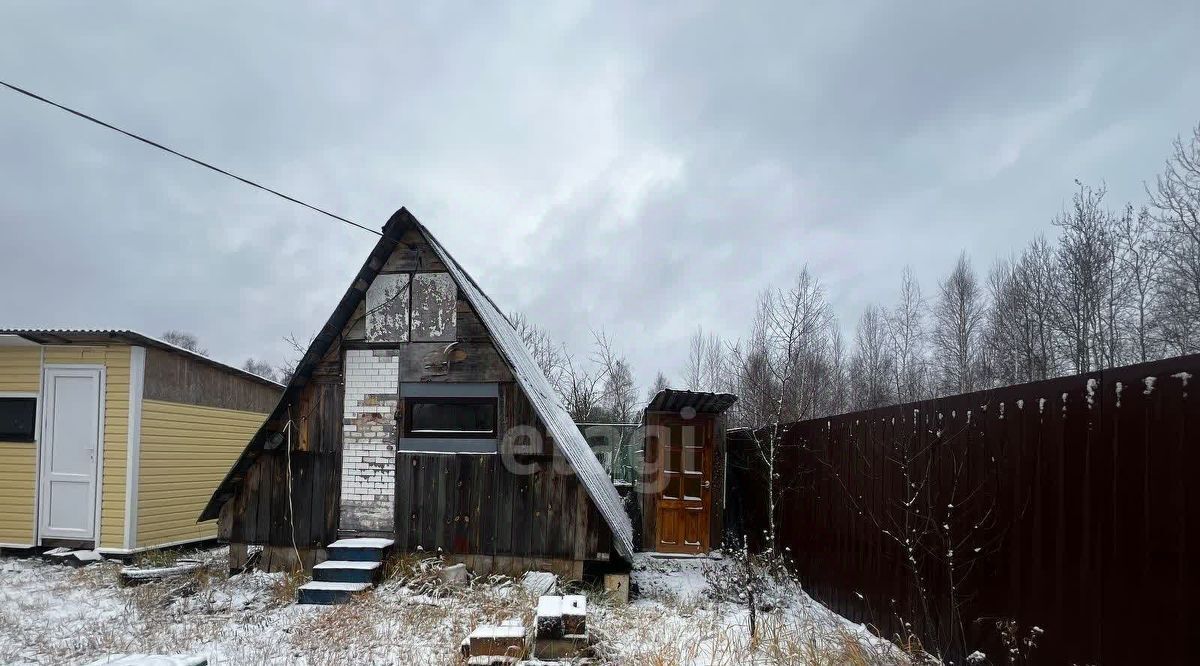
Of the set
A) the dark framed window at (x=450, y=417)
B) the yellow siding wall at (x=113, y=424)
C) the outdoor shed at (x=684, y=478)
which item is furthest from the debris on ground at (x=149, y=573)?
the outdoor shed at (x=684, y=478)

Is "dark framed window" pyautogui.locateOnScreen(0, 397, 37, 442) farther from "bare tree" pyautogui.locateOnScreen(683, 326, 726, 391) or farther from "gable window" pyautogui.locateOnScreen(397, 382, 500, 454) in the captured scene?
"bare tree" pyautogui.locateOnScreen(683, 326, 726, 391)

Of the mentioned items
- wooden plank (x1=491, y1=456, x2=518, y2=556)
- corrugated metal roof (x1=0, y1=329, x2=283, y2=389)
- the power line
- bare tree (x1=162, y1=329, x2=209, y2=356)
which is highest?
bare tree (x1=162, y1=329, x2=209, y2=356)

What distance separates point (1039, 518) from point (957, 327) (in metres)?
26.4

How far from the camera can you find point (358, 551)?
8.12 m

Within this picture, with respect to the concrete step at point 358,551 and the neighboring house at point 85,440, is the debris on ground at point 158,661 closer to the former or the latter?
the concrete step at point 358,551

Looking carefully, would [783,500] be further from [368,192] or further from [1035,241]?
[1035,241]

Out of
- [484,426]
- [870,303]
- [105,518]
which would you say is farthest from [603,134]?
[870,303]

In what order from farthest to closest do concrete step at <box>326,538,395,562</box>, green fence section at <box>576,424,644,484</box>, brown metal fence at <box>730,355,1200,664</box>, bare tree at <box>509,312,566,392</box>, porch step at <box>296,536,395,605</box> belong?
1. bare tree at <box>509,312,566,392</box>
2. green fence section at <box>576,424,644,484</box>
3. concrete step at <box>326,538,395,562</box>
4. porch step at <box>296,536,395,605</box>
5. brown metal fence at <box>730,355,1200,664</box>

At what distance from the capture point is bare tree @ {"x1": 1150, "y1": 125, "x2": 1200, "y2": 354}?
1198cm

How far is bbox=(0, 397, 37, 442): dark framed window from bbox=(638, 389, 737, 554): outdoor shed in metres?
10.3

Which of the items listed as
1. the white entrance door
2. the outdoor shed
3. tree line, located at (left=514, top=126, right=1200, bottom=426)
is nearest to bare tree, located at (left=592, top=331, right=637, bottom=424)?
tree line, located at (left=514, top=126, right=1200, bottom=426)

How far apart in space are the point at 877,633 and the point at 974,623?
63.9 inches

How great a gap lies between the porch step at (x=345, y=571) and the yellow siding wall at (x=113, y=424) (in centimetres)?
446

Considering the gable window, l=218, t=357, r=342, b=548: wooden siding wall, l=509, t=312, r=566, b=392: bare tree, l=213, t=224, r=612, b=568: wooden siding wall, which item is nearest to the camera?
l=213, t=224, r=612, b=568: wooden siding wall
